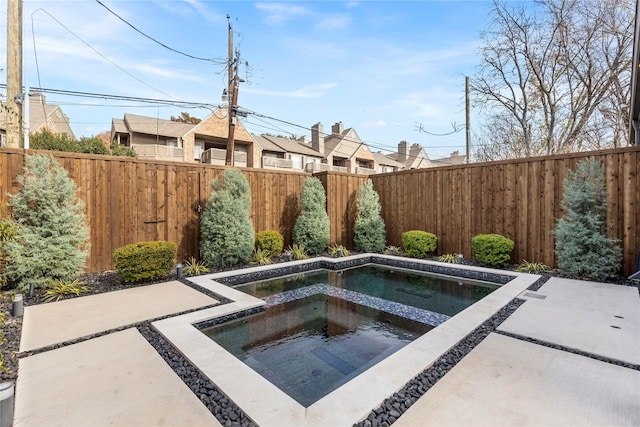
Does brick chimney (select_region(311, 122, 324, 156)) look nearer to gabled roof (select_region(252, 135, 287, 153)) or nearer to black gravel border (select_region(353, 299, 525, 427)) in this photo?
gabled roof (select_region(252, 135, 287, 153))

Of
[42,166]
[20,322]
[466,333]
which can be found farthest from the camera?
[42,166]

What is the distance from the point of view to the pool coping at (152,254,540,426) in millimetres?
1896

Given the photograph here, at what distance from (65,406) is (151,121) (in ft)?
77.7

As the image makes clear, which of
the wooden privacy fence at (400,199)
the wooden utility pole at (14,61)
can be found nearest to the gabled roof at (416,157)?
the wooden privacy fence at (400,199)

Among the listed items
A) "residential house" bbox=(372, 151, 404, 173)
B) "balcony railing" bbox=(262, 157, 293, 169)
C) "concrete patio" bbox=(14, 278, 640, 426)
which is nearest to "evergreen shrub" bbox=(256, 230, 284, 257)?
"concrete patio" bbox=(14, 278, 640, 426)

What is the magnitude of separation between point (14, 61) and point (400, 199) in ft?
30.0

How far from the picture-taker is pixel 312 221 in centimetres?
807

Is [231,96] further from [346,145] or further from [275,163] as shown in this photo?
[346,145]

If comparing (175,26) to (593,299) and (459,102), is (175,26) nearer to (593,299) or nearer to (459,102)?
(459,102)

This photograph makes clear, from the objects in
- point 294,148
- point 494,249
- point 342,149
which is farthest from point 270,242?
point 342,149

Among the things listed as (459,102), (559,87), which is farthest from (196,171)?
(559,87)

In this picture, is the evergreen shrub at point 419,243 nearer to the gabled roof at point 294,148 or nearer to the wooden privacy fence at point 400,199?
the wooden privacy fence at point 400,199

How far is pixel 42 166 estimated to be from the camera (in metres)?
4.72

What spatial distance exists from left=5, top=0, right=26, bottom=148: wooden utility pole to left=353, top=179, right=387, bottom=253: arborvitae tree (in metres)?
7.74
